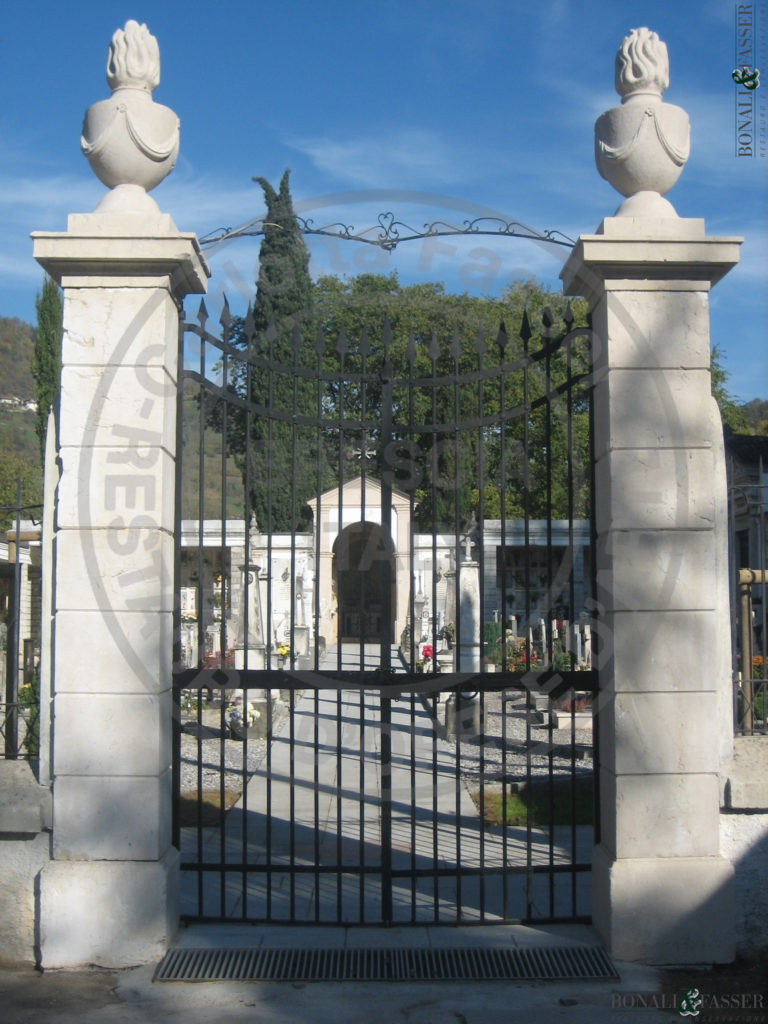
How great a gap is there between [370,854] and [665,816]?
8.65 feet

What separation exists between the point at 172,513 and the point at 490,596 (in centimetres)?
2254

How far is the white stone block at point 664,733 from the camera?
4270 millimetres

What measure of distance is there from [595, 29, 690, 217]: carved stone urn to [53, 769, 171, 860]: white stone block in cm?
366

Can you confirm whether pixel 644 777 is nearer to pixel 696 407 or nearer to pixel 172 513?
pixel 696 407

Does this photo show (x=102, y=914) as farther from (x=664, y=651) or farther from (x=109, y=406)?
(x=664, y=651)

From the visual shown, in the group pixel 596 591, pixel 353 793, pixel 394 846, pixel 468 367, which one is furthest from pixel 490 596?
pixel 596 591

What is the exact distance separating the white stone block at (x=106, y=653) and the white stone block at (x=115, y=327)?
1212 millimetres

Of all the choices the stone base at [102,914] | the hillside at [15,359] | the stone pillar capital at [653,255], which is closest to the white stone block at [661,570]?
the stone pillar capital at [653,255]

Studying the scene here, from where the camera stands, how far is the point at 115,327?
14.4ft

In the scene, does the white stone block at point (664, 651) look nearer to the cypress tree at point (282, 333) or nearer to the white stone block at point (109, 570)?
the white stone block at point (109, 570)

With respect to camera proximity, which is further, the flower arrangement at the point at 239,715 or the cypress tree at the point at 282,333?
the cypress tree at the point at 282,333

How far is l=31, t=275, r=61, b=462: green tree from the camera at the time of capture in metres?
22.5

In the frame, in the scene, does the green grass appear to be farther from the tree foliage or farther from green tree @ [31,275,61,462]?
green tree @ [31,275,61,462]

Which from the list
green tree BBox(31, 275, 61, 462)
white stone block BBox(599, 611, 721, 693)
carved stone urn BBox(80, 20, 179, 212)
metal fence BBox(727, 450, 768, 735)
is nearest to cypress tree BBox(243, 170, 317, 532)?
green tree BBox(31, 275, 61, 462)
